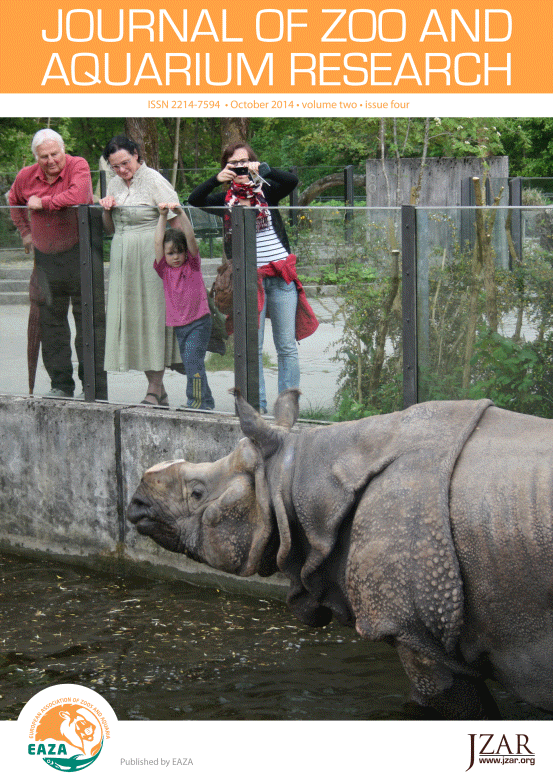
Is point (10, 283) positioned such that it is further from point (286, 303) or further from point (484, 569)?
point (484, 569)

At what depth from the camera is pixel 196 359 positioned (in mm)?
7344

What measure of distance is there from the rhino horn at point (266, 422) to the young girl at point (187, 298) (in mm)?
2809

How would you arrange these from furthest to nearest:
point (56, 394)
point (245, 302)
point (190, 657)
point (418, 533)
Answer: point (56, 394)
point (245, 302)
point (190, 657)
point (418, 533)

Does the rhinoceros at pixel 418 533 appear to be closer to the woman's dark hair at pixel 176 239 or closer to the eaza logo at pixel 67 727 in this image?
the eaza logo at pixel 67 727

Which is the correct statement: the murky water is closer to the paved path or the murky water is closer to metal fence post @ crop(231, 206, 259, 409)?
the paved path

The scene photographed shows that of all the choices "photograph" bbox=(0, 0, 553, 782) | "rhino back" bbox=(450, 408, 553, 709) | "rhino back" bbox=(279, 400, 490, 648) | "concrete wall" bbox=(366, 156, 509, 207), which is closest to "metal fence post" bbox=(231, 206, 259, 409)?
"photograph" bbox=(0, 0, 553, 782)

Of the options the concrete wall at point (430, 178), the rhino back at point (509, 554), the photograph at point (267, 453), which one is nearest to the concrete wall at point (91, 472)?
the photograph at point (267, 453)

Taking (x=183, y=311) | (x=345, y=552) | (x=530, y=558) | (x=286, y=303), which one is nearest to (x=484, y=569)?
(x=530, y=558)

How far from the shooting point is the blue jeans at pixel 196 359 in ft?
23.9

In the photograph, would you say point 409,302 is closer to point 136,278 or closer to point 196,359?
point 196,359

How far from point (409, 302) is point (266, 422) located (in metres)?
2.46

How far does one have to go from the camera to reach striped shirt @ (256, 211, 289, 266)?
6914 millimetres

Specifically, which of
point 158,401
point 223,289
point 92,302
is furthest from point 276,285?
point 92,302

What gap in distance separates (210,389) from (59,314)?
1.42 m
